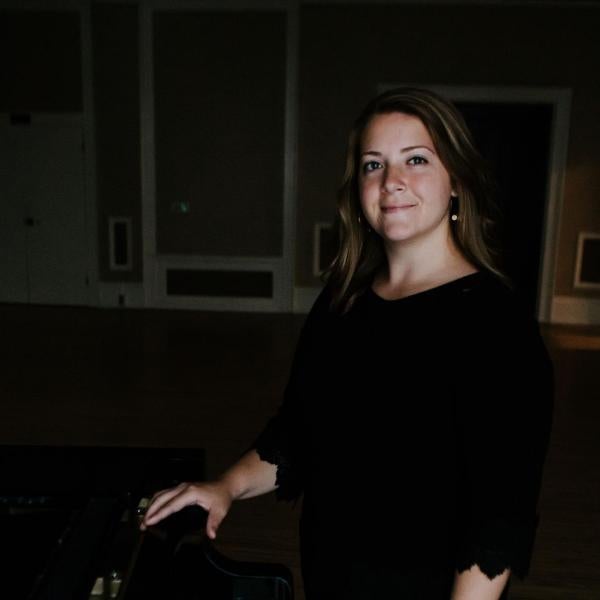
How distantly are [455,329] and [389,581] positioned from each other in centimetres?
43

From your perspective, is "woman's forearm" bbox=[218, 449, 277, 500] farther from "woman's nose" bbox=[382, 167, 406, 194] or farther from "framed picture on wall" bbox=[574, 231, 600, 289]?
"framed picture on wall" bbox=[574, 231, 600, 289]

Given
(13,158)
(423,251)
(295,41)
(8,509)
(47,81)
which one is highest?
(295,41)

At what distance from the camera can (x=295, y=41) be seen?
21.4 ft

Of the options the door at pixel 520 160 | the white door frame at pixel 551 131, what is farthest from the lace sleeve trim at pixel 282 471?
the door at pixel 520 160

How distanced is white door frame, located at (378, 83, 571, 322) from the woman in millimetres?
5891

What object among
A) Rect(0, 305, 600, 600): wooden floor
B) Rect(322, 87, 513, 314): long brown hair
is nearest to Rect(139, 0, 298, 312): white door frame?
Rect(0, 305, 600, 600): wooden floor

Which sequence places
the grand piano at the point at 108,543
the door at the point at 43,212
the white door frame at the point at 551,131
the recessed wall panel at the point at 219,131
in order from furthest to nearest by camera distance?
the door at the point at 43,212 < the recessed wall panel at the point at 219,131 < the white door frame at the point at 551,131 < the grand piano at the point at 108,543

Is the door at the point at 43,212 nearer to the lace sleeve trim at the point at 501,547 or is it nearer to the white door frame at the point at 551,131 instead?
the white door frame at the point at 551,131

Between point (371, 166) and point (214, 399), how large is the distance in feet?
10.8

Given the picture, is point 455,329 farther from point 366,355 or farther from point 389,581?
point 389,581

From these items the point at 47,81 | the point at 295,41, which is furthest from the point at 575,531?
the point at 47,81

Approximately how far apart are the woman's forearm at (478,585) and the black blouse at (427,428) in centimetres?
2

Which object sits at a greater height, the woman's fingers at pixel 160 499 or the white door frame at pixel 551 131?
the white door frame at pixel 551 131

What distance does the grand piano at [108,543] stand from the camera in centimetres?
74
